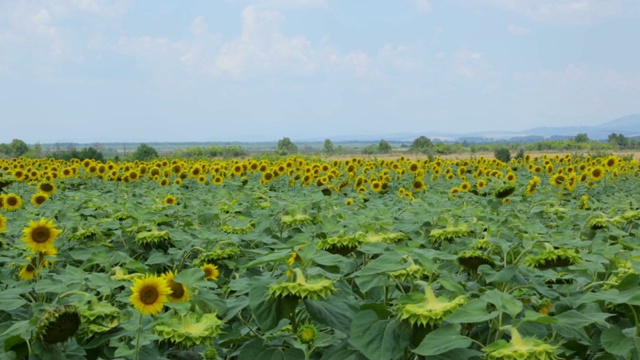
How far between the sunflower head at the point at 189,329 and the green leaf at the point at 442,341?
0.57m

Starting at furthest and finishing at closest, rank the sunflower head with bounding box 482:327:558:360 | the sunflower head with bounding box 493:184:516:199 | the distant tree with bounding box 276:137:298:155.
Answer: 1. the distant tree with bounding box 276:137:298:155
2. the sunflower head with bounding box 493:184:516:199
3. the sunflower head with bounding box 482:327:558:360

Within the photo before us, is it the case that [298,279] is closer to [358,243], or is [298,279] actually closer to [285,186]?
[358,243]

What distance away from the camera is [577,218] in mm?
4199

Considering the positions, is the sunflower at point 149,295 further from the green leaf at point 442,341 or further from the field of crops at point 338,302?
the green leaf at point 442,341

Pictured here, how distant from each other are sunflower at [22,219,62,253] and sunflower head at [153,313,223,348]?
1.48 metres

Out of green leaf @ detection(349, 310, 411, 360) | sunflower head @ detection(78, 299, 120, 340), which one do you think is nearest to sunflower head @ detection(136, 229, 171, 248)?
sunflower head @ detection(78, 299, 120, 340)

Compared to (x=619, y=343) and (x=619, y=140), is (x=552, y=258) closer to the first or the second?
(x=619, y=343)

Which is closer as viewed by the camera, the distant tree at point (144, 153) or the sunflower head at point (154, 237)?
the sunflower head at point (154, 237)

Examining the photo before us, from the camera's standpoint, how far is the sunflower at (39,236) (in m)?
2.92

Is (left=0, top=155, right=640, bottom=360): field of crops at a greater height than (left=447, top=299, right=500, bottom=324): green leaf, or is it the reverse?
(left=447, top=299, right=500, bottom=324): green leaf

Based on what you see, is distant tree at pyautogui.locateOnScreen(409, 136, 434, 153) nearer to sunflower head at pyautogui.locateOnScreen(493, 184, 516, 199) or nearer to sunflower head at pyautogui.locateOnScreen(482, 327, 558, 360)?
sunflower head at pyautogui.locateOnScreen(493, 184, 516, 199)

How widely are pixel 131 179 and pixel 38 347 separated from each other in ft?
29.2

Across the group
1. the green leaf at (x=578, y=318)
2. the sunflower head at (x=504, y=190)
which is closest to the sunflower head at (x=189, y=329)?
the green leaf at (x=578, y=318)

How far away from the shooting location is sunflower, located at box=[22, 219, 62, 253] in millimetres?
2922
